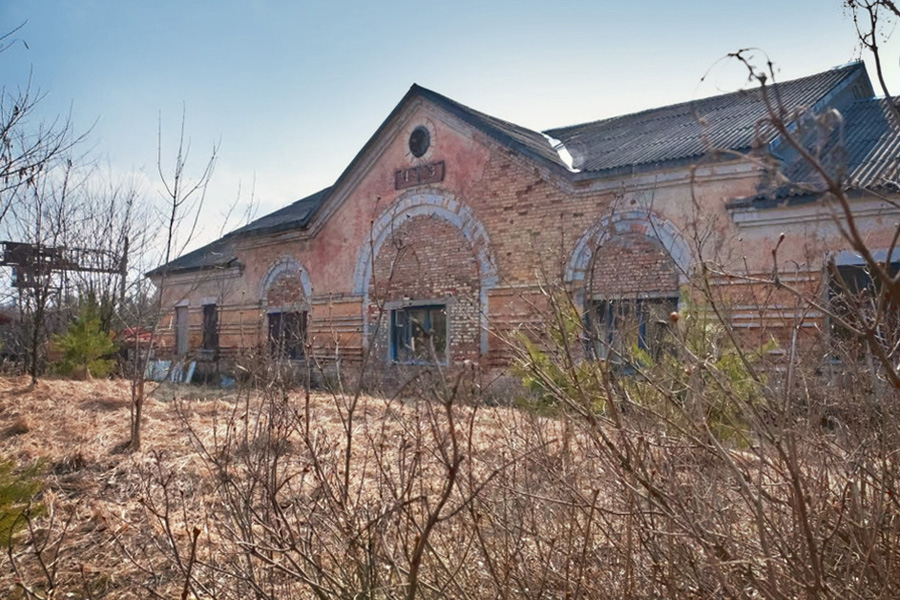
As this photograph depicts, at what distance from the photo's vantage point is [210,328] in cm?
1928

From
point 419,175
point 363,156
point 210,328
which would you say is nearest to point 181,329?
point 210,328

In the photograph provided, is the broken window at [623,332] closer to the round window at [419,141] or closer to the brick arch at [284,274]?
the round window at [419,141]

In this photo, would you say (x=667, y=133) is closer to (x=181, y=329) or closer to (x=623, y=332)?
(x=623, y=332)

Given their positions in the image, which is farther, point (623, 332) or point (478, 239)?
point (478, 239)

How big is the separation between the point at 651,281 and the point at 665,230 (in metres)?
0.91

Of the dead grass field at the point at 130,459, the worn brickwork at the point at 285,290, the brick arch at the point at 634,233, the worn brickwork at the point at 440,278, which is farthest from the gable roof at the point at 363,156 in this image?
the dead grass field at the point at 130,459

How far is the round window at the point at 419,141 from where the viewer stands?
1488 cm

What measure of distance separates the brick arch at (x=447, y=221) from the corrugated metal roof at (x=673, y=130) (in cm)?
247

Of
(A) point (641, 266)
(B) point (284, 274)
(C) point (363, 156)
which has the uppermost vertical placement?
(C) point (363, 156)

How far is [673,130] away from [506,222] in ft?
12.6

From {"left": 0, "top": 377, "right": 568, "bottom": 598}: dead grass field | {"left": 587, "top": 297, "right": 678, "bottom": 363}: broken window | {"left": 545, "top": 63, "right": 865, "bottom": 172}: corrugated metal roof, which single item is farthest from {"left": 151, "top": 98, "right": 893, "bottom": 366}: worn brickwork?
{"left": 587, "top": 297, "right": 678, "bottom": 363}: broken window

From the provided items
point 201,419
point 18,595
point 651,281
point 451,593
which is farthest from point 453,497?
point 651,281

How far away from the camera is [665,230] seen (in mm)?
11367

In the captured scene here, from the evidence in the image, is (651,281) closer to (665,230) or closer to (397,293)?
(665,230)
